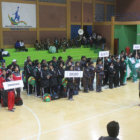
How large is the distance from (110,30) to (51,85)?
61.0ft

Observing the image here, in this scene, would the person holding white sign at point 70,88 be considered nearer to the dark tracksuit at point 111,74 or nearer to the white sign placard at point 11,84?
the white sign placard at point 11,84

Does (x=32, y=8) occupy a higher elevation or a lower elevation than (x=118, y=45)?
higher

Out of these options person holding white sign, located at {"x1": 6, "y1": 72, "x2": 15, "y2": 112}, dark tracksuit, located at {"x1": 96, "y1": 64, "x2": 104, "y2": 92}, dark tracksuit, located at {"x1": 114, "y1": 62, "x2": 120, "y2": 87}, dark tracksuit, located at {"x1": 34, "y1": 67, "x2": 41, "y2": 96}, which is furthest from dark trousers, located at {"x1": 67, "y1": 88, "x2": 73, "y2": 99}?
dark tracksuit, located at {"x1": 114, "y1": 62, "x2": 120, "y2": 87}

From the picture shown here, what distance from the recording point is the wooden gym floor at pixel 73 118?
7426mm

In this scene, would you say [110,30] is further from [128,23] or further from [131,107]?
[131,107]

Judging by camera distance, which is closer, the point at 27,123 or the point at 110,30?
the point at 27,123

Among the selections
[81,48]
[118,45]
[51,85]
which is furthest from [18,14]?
[51,85]

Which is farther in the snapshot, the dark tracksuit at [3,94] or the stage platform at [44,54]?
the stage platform at [44,54]

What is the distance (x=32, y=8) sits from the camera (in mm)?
24844

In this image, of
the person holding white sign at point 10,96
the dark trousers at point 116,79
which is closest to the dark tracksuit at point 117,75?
the dark trousers at point 116,79

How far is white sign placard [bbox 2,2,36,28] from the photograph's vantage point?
23.2 meters

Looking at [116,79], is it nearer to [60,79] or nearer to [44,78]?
[60,79]

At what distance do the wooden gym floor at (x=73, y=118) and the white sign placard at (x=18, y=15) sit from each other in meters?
13.4

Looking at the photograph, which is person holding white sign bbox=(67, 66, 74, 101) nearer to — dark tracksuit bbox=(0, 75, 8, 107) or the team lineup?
the team lineup
